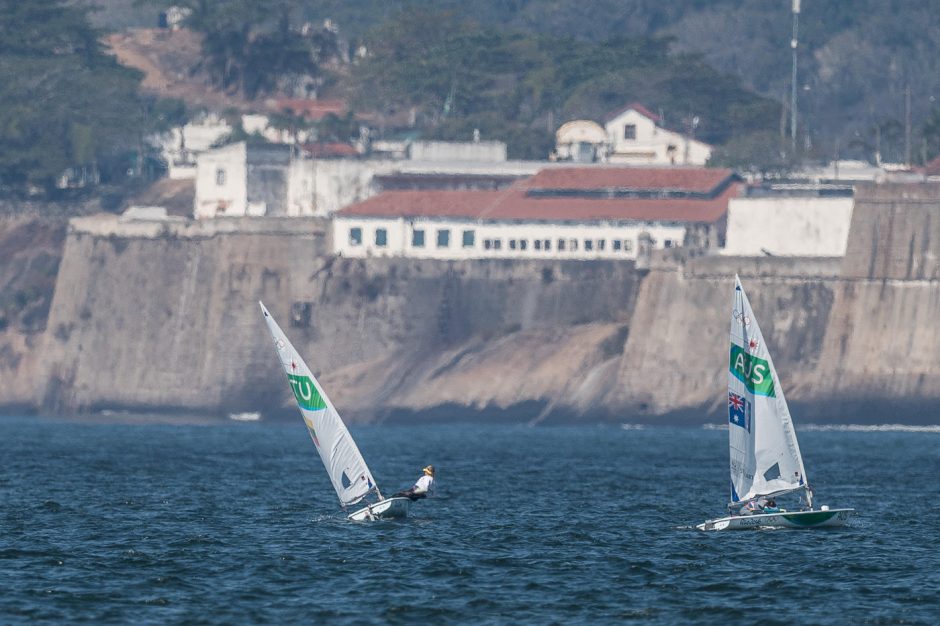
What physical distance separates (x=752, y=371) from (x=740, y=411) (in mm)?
1152

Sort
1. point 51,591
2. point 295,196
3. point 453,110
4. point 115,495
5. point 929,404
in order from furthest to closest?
point 453,110
point 295,196
point 929,404
point 115,495
point 51,591

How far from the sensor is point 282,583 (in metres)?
62.6

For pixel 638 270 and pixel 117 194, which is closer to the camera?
pixel 638 270

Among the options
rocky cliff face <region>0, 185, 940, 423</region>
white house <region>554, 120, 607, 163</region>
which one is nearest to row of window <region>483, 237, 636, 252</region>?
rocky cliff face <region>0, 185, 940, 423</region>

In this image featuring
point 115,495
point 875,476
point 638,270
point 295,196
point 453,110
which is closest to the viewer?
point 115,495

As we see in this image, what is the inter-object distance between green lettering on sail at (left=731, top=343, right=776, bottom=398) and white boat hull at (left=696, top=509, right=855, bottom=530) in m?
3.60

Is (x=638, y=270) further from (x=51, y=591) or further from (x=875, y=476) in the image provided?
(x=51, y=591)

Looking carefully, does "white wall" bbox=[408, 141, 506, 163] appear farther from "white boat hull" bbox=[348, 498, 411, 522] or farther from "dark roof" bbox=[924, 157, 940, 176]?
"white boat hull" bbox=[348, 498, 411, 522]

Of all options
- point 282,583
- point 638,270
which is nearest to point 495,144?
point 638,270

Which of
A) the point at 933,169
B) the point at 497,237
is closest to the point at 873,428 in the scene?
the point at 497,237

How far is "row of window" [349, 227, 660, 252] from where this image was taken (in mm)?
148250

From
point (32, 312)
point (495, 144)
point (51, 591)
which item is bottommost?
point (51, 591)

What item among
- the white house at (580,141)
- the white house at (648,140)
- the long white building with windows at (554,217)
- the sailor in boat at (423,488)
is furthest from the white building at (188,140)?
the sailor in boat at (423,488)

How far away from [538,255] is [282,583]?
87.9m
